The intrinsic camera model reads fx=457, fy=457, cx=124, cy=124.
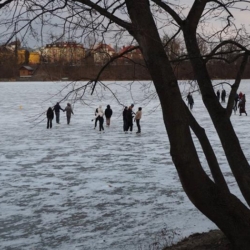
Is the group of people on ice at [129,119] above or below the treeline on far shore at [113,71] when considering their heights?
below

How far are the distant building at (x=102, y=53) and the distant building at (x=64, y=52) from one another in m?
0.14

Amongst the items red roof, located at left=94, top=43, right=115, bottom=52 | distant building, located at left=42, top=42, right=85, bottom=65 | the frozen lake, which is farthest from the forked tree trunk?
the frozen lake

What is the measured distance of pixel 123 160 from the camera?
1195 centimetres

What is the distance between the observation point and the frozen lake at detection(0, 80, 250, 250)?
623cm

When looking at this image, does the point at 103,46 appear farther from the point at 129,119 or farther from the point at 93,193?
the point at 129,119

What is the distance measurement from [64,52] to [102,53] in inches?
15.9

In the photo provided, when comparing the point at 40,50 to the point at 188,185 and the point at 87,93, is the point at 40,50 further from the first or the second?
the point at 188,185

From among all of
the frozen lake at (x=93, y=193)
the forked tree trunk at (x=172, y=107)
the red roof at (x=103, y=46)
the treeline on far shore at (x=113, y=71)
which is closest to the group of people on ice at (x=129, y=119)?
the frozen lake at (x=93, y=193)

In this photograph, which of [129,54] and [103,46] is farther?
[129,54]

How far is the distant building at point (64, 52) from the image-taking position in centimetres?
469

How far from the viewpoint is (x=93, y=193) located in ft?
28.1

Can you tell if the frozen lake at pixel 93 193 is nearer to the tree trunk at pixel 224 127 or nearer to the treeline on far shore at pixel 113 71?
the treeline on far shore at pixel 113 71

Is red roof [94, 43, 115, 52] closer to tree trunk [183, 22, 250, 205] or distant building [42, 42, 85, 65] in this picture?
distant building [42, 42, 85, 65]

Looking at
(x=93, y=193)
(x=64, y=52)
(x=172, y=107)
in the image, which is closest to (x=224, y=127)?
(x=172, y=107)
